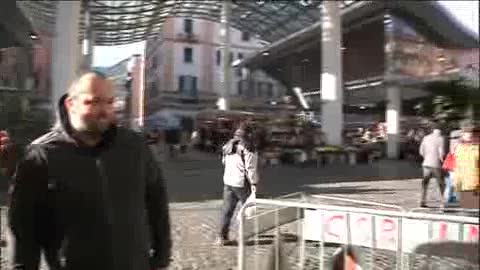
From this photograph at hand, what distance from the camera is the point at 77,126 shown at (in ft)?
3.17

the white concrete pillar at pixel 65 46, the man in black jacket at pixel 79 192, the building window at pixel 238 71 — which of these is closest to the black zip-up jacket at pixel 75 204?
the man in black jacket at pixel 79 192

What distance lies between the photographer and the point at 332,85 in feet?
7.00

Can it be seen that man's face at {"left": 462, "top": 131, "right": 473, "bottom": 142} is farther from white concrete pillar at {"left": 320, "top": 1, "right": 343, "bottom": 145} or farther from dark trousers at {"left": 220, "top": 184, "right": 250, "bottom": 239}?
dark trousers at {"left": 220, "top": 184, "right": 250, "bottom": 239}

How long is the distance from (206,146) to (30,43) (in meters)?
0.51

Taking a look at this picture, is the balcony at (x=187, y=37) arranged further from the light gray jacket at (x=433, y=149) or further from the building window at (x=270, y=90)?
the light gray jacket at (x=433, y=149)

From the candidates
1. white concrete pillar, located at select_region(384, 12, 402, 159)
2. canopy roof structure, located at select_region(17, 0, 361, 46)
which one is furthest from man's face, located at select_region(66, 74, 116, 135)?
white concrete pillar, located at select_region(384, 12, 402, 159)

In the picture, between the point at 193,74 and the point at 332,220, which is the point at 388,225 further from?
the point at 193,74

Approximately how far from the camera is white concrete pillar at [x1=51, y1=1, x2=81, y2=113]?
1404 millimetres

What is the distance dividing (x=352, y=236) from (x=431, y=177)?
9.8 inches

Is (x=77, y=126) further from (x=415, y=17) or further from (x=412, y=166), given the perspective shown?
(x=415, y=17)

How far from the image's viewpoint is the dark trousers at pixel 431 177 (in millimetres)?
1340

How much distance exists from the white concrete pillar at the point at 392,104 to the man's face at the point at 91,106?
80 cm

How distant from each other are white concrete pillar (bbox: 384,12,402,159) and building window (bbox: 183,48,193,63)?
567 millimetres

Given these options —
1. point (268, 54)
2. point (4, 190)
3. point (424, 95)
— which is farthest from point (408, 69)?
point (4, 190)
